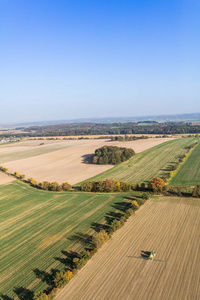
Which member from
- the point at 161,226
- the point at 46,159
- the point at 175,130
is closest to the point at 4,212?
the point at 161,226

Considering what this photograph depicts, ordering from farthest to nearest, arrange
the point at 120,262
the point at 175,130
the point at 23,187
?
the point at 175,130 → the point at 23,187 → the point at 120,262

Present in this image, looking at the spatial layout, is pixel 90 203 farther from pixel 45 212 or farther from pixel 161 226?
pixel 161 226

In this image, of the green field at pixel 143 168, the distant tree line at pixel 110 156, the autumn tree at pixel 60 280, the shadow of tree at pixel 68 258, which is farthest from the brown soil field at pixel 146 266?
the distant tree line at pixel 110 156

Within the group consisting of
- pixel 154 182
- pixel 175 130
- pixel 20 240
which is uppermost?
pixel 175 130

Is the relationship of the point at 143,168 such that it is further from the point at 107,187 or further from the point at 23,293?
the point at 23,293

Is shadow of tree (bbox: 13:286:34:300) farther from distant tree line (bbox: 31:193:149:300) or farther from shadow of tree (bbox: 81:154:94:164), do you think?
shadow of tree (bbox: 81:154:94:164)

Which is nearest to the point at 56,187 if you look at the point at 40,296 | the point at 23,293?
the point at 23,293

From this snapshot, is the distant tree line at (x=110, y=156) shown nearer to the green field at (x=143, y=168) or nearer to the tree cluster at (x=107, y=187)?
the green field at (x=143, y=168)

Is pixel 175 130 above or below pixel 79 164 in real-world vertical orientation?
above
